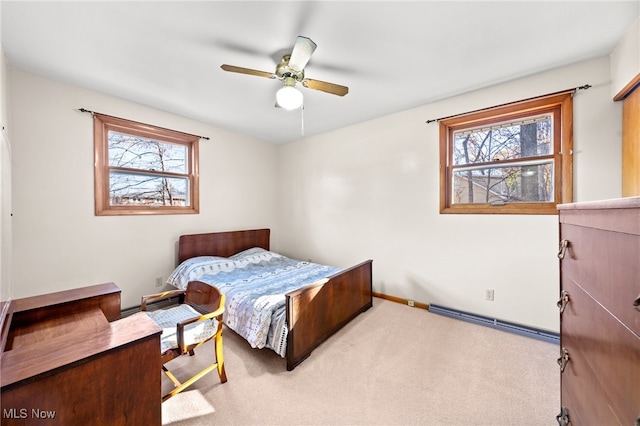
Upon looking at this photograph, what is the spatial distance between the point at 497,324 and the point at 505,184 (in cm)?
147

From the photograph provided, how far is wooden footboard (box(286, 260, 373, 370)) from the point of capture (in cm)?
192

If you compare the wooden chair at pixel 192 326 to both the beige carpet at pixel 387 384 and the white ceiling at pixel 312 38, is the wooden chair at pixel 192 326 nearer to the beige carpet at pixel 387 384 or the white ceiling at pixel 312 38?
the beige carpet at pixel 387 384

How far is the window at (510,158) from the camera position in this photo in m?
2.25

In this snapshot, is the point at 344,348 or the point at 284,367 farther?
the point at 344,348

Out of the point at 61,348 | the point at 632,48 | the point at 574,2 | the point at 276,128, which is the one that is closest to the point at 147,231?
the point at 276,128

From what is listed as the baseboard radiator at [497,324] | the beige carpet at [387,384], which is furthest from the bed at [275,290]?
the baseboard radiator at [497,324]

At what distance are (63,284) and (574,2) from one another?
4.70 metres

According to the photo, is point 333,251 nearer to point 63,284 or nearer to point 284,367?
point 284,367

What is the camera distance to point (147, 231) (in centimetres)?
298

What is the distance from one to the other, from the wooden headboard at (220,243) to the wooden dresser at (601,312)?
3.56m

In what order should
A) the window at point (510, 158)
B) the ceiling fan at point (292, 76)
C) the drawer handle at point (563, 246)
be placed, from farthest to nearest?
the window at point (510, 158) < the ceiling fan at point (292, 76) < the drawer handle at point (563, 246)

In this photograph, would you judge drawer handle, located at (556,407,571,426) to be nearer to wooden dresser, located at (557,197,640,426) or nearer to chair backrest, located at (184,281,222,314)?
wooden dresser, located at (557,197,640,426)

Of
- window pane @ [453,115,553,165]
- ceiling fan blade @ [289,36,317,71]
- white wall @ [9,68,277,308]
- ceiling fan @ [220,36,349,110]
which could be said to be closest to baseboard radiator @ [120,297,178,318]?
white wall @ [9,68,277,308]

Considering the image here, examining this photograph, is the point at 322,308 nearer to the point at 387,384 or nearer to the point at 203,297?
the point at 387,384
